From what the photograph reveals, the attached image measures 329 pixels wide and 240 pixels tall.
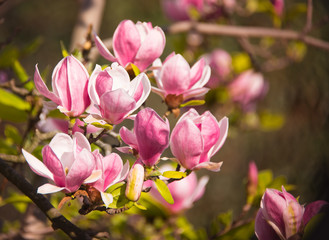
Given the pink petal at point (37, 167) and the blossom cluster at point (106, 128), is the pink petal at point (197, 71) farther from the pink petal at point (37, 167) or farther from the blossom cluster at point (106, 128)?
the pink petal at point (37, 167)

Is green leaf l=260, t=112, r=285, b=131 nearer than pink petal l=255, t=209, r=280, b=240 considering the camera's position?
No

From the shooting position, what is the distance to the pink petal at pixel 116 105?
1.21 feet

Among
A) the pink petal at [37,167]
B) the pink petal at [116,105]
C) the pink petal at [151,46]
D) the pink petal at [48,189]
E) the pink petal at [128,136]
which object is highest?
the pink petal at [151,46]

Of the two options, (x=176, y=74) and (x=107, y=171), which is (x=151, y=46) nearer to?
(x=176, y=74)

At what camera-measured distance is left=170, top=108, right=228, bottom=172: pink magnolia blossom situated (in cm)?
39

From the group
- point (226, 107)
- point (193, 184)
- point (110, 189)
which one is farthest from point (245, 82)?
point (110, 189)

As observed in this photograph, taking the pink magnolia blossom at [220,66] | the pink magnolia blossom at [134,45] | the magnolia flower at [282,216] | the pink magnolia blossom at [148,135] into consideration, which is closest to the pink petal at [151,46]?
the pink magnolia blossom at [134,45]

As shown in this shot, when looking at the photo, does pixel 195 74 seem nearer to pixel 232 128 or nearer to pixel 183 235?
pixel 183 235

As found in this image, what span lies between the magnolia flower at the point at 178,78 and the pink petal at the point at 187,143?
8 centimetres

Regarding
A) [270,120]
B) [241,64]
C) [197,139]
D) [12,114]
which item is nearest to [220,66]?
[241,64]

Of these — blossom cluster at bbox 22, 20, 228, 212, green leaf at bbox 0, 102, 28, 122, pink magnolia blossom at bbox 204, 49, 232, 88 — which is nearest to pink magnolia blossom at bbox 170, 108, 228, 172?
blossom cluster at bbox 22, 20, 228, 212

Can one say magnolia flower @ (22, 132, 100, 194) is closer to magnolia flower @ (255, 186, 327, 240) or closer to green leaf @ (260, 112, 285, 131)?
magnolia flower @ (255, 186, 327, 240)

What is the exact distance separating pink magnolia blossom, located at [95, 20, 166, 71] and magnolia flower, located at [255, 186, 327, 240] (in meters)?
0.21

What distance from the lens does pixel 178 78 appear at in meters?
0.45
